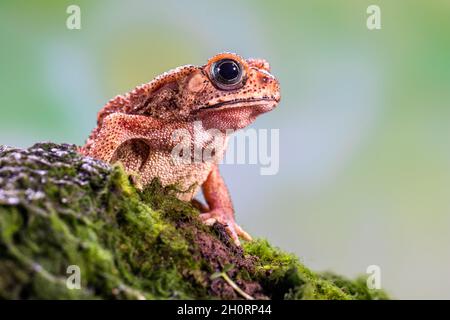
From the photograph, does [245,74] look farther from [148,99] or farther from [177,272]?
[177,272]

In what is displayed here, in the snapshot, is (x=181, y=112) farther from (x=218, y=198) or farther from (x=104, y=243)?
(x=104, y=243)

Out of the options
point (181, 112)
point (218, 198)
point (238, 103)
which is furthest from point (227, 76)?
point (218, 198)

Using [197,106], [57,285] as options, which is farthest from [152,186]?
[57,285]

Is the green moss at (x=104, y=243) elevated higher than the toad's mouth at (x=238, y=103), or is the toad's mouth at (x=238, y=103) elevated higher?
the toad's mouth at (x=238, y=103)

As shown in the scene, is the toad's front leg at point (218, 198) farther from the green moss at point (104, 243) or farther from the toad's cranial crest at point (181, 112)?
the green moss at point (104, 243)

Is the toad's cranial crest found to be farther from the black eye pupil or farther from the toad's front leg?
the toad's front leg

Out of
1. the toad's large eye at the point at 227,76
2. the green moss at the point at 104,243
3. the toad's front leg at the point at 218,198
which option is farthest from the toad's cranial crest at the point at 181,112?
the green moss at the point at 104,243

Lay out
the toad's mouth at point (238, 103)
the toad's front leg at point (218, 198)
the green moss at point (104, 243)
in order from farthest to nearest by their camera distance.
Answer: the toad's front leg at point (218, 198)
the toad's mouth at point (238, 103)
the green moss at point (104, 243)
